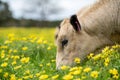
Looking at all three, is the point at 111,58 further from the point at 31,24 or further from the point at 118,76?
the point at 31,24

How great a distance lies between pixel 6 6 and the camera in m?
58.4

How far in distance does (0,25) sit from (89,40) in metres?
41.6

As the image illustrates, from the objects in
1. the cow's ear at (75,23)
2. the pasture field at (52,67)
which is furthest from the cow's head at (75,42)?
the pasture field at (52,67)

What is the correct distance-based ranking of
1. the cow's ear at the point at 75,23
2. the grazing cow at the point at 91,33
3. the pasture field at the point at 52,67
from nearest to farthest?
the pasture field at the point at 52,67
the cow's ear at the point at 75,23
the grazing cow at the point at 91,33

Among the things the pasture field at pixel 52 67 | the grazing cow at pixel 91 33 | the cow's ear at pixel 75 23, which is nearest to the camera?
the pasture field at pixel 52 67

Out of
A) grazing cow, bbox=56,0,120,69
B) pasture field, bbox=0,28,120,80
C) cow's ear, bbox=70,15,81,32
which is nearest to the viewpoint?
pasture field, bbox=0,28,120,80

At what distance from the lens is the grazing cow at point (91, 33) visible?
922 centimetres

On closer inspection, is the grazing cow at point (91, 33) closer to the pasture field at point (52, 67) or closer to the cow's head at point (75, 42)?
the cow's head at point (75, 42)

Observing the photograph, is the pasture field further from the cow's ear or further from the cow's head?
the cow's ear

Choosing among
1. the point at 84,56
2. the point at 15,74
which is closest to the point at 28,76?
the point at 15,74

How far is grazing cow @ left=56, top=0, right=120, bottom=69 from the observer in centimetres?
922

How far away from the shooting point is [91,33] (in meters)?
9.30

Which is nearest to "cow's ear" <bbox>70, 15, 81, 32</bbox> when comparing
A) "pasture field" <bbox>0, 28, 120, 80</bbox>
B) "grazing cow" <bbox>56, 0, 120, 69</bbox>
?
"grazing cow" <bbox>56, 0, 120, 69</bbox>

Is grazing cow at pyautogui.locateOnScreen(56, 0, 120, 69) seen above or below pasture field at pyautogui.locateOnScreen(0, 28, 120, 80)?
above
